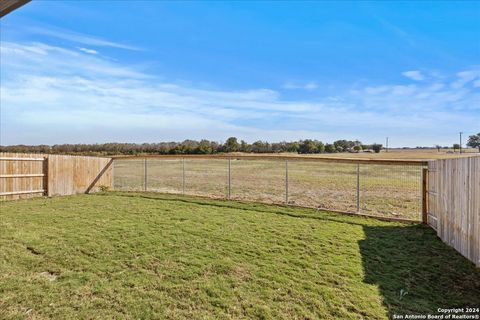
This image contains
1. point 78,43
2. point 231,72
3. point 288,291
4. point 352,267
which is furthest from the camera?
point 231,72

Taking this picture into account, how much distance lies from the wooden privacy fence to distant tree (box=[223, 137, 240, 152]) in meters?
26.5

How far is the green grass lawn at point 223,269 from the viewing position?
237 centimetres

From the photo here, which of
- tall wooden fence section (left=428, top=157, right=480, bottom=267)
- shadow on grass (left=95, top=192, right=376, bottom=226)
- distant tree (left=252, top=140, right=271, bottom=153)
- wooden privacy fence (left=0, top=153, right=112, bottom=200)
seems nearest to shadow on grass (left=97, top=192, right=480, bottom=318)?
tall wooden fence section (left=428, top=157, right=480, bottom=267)

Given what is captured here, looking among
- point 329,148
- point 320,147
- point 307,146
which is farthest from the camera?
point 329,148

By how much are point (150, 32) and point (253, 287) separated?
27.5 ft

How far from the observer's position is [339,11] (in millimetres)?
6746

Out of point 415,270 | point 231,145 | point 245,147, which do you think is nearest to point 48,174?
point 415,270

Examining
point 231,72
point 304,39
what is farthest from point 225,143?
point 304,39

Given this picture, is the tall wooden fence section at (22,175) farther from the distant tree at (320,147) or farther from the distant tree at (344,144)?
the distant tree at (344,144)

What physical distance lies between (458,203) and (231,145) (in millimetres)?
35234

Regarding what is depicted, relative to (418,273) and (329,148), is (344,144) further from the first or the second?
(418,273)

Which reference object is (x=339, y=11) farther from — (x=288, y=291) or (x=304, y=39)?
(x=288, y=291)

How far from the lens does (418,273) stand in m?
3.19

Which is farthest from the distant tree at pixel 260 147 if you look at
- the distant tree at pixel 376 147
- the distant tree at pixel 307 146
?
the distant tree at pixel 376 147
